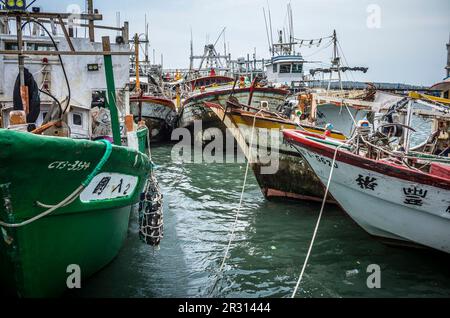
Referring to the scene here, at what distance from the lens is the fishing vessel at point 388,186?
5547 millimetres

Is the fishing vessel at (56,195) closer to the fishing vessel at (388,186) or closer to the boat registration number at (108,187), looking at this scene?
the boat registration number at (108,187)

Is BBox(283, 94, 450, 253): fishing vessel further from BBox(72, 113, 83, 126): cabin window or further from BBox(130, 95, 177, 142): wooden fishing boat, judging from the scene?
BBox(130, 95, 177, 142): wooden fishing boat

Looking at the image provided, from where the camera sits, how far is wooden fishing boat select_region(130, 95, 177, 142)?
732 inches

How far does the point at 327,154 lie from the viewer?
6.28 m

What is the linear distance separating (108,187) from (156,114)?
15.0m

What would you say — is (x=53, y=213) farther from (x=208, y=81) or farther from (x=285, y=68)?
(x=285, y=68)

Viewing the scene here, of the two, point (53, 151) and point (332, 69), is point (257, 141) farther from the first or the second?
point (332, 69)

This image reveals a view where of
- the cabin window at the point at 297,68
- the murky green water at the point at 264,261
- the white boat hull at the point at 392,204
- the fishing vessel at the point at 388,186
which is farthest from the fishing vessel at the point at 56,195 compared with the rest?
the cabin window at the point at 297,68

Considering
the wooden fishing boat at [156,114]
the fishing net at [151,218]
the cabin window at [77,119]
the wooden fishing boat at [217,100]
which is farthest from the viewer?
the wooden fishing boat at [156,114]

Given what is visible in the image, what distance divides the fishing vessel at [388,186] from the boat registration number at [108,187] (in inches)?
117

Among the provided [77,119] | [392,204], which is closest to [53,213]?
[77,119]

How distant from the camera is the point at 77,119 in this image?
289 inches
